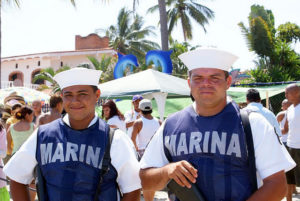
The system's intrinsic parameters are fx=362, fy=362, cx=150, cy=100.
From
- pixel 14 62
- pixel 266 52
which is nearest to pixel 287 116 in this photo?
pixel 266 52

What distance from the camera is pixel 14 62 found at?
29.7 m

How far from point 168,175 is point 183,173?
11cm

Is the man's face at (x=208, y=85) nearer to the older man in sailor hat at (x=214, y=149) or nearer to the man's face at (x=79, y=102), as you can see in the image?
the older man in sailor hat at (x=214, y=149)

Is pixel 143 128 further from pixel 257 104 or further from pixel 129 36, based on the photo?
pixel 129 36

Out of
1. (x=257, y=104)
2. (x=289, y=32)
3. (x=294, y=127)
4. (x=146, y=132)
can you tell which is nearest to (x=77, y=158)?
(x=146, y=132)

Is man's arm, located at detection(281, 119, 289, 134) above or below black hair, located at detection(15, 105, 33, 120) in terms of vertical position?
below

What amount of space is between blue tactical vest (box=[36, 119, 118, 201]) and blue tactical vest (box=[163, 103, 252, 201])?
406 millimetres

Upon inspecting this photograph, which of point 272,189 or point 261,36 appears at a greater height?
point 261,36

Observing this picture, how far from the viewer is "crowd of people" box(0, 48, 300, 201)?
1.80 meters

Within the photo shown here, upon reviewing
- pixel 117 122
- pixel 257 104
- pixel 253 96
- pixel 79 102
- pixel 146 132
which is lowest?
pixel 146 132

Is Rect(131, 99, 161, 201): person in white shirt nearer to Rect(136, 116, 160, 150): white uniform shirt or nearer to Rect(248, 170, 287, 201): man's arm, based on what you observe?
Rect(136, 116, 160, 150): white uniform shirt

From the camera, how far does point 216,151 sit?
6.07 feet

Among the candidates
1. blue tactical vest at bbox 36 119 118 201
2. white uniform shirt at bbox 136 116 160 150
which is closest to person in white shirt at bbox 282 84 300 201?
white uniform shirt at bbox 136 116 160 150

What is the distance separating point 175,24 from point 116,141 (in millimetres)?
24663
